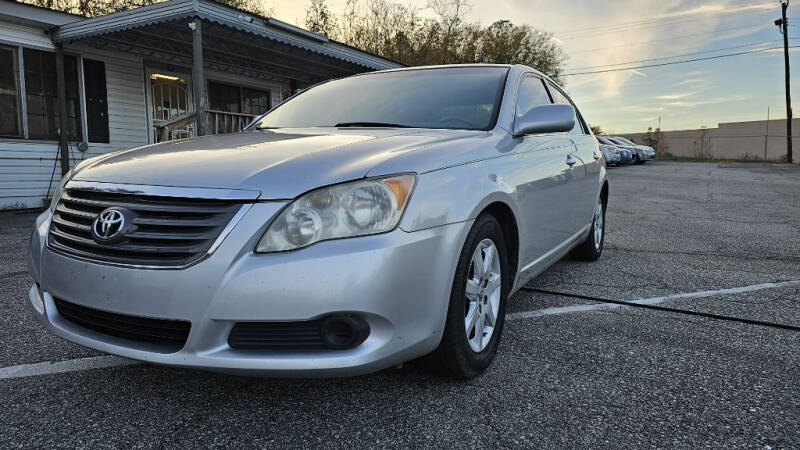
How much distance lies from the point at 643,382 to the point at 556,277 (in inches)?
77.1

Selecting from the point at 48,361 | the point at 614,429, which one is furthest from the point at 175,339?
the point at 614,429

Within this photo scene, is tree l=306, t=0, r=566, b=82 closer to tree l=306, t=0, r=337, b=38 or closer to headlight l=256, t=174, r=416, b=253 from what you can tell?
tree l=306, t=0, r=337, b=38

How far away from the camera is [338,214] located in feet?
6.10

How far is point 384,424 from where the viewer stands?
6.58ft

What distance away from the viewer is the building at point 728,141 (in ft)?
129

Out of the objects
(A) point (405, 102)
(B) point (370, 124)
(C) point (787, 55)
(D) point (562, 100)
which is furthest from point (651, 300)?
(C) point (787, 55)

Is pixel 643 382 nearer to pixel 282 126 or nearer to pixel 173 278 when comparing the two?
pixel 173 278

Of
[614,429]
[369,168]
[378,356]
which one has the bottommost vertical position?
[614,429]

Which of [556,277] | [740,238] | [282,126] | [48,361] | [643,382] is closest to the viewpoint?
[643,382]

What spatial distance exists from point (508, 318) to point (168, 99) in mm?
11154

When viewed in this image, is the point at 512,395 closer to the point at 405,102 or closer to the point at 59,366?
the point at 405,102

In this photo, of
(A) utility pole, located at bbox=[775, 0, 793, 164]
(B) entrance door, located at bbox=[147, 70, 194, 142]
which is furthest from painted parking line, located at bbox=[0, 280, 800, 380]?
(A) utility pole, located at bbox=[775, 0, 793, 164]

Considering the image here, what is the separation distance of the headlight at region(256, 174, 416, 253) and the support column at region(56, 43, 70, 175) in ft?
29.1

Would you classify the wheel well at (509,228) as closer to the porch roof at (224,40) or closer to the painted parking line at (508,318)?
the painted parking line at (508,318)
